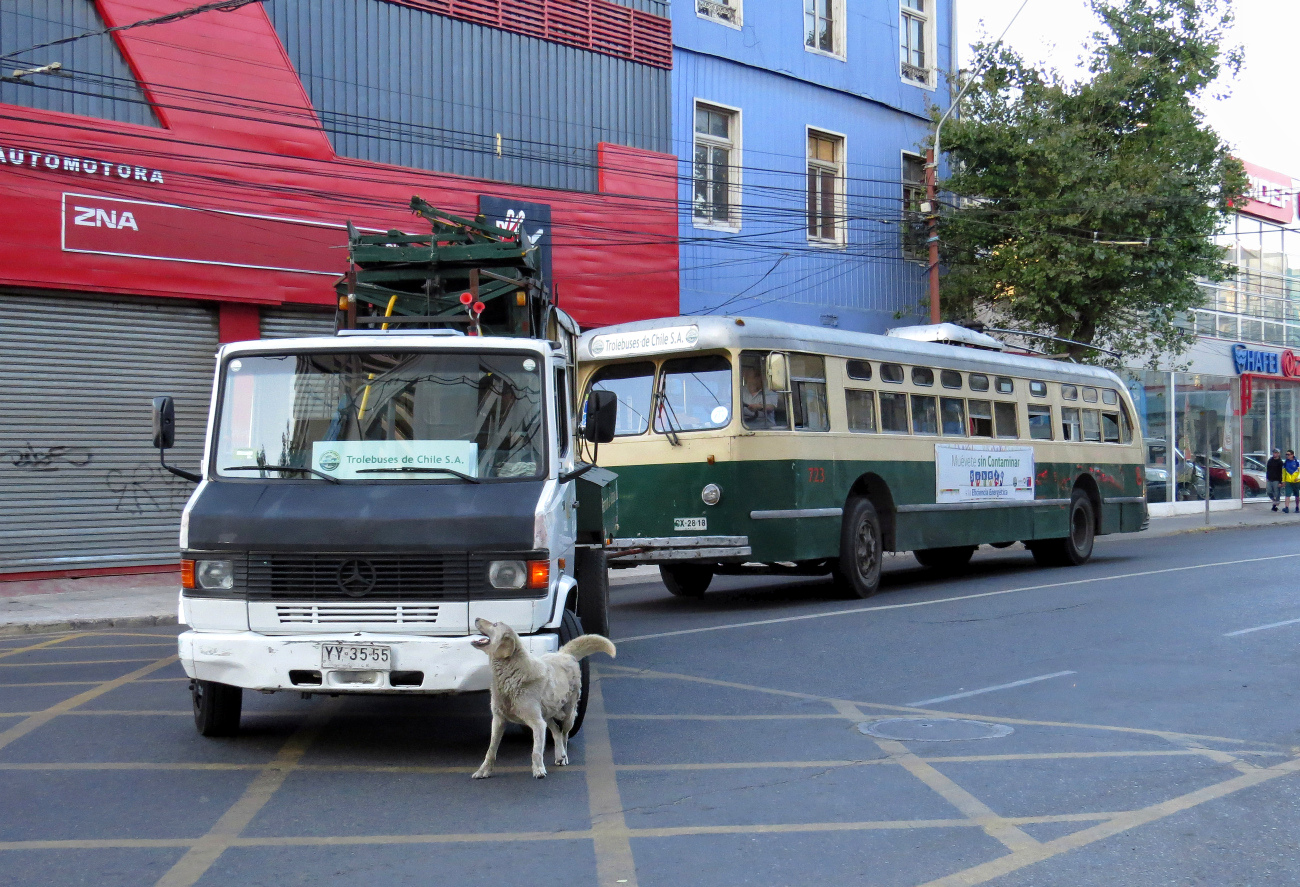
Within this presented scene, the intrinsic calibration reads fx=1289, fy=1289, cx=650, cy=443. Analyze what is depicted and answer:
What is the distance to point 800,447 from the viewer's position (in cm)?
1323

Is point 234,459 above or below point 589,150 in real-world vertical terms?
below

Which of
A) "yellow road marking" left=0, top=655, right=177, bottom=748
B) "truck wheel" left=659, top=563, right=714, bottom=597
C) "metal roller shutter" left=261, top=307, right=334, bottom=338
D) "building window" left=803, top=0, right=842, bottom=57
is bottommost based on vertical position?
"yellow road marking" left=0, top=655, right=177, bottom=748

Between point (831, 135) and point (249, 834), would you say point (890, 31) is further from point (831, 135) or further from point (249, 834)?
point (249, 834)

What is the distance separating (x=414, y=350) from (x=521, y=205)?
42.2ft

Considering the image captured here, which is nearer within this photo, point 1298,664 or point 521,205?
point 1298,664

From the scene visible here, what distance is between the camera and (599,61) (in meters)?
21.1

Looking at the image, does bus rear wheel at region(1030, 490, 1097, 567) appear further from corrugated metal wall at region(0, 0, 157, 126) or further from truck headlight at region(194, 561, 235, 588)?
truck headlight at region(194, 561, 235, 588)

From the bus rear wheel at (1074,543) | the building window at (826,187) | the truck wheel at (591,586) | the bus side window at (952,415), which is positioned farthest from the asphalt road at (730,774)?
the building window at (826,187)

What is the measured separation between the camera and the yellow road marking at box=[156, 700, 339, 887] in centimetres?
477

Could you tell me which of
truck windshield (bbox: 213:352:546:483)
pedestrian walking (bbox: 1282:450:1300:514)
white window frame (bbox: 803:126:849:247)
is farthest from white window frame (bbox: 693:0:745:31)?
pedestrian walking (bbox: 1282:450:1300:514)

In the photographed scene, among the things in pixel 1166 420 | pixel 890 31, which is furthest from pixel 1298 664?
pixel 1166 420

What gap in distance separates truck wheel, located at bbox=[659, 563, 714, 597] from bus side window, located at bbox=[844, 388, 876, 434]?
7.74ft

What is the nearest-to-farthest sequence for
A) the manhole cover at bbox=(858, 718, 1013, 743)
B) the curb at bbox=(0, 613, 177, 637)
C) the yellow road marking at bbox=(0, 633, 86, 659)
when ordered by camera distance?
1. the manhole cover at bbox=(858, 718, 1013, 743)
2. the yellow road marking at bbox=(0, 633, 86, 659)
3. the curb at bbox=(0, 613, 177, 637)

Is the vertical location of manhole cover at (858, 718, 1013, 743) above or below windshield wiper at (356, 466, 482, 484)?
below
